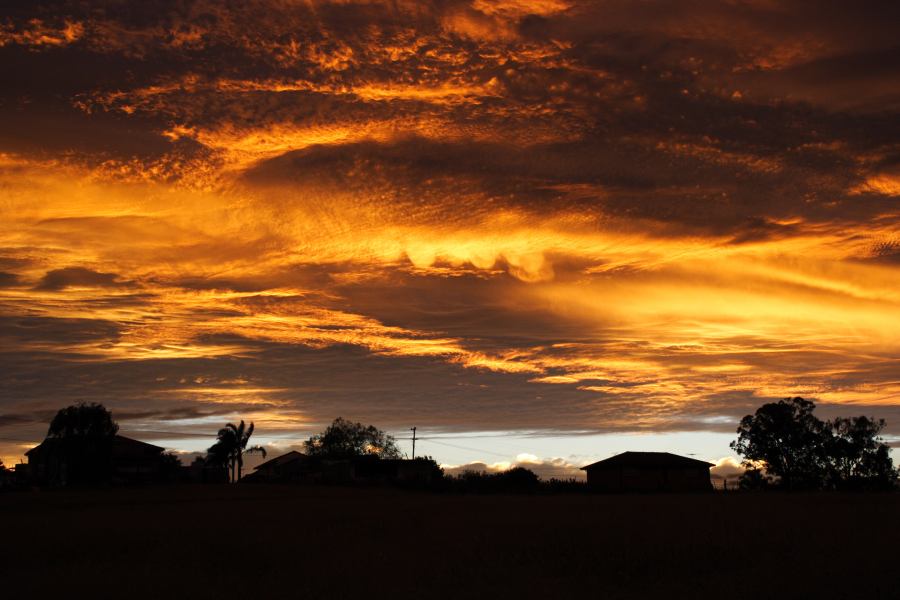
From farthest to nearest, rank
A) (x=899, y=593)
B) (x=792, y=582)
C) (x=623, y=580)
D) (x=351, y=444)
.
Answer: (x=351, y=444), (x=623, y=580), (x=792, y=582), (x=899, y=593)

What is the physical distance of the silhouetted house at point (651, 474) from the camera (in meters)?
96.9

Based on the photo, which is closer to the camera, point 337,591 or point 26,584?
point 337,591

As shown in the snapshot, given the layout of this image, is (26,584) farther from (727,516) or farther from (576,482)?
(576,482)

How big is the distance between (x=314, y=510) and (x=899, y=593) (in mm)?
36274

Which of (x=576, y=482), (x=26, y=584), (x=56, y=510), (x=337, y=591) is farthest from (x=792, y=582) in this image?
(x=576, y=482)

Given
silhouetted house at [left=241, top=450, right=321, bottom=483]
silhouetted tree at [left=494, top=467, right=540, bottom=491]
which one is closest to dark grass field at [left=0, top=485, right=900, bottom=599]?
silhouetted tree at [left=494, top=467, right=540, bottom=491]

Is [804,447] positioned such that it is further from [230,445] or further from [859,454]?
[230,445]

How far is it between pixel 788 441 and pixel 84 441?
80790 millimetres

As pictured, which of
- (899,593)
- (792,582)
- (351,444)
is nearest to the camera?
(899,593)

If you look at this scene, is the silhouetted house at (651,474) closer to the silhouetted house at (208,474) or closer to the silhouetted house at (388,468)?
the silhouetted house at (388,468)

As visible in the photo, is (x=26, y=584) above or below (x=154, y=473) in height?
below

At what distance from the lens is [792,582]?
19188 millimetres

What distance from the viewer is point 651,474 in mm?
98375

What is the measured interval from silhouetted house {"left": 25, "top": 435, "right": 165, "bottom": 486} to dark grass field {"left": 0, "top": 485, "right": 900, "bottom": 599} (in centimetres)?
6209
